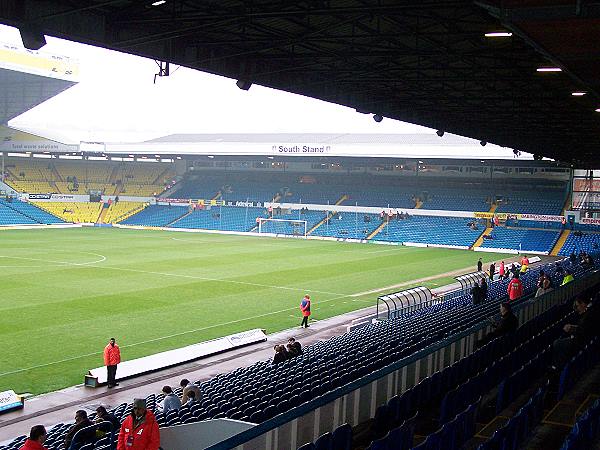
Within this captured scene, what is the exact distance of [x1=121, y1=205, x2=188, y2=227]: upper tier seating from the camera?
75.1 metres

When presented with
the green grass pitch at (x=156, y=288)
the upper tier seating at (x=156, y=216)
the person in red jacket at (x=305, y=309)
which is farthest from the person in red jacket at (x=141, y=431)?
the upper tier seating at (x=156, y=216)

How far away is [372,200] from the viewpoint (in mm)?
72188

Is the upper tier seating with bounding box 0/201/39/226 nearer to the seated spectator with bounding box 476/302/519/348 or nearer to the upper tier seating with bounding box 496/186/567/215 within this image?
the upper tier seating with bounding box 496/186/567/215

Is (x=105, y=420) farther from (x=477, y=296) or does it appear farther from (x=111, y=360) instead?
(x=477, y=296)

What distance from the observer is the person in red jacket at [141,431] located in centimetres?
736

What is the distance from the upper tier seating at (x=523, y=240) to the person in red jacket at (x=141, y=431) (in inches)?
2108

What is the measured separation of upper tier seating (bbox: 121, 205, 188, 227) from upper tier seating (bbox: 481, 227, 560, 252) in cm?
3323

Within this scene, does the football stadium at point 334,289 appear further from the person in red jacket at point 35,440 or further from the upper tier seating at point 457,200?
the upper tier seating at point 457,200

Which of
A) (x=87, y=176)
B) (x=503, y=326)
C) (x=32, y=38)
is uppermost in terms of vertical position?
(x=32, y=38)

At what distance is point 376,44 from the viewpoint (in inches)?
632

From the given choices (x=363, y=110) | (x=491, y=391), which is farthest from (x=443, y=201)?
(x=491, y=391)

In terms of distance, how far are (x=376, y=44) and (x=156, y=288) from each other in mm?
18989

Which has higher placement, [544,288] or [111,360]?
[544,288]

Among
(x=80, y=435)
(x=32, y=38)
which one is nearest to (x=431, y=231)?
(x=32, y=38)
